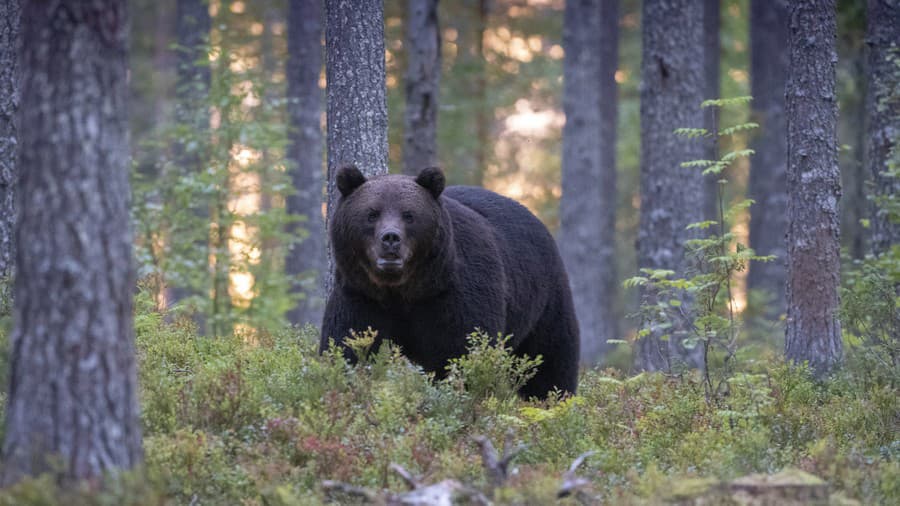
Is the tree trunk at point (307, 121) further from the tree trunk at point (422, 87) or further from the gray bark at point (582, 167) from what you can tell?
the gray bark at point (582, 167)

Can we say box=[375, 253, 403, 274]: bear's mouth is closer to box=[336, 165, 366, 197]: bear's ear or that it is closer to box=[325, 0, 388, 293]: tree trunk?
box=[336, 165, 366, 197]: bear's ear

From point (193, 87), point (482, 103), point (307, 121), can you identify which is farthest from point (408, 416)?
point (482, 103)

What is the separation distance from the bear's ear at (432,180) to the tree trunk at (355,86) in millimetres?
1283

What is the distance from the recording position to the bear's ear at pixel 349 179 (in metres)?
8.20

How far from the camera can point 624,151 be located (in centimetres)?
2945

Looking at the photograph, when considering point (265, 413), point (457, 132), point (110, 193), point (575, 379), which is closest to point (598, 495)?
point (265, 413)

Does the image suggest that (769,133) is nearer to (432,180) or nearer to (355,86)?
(355,86)

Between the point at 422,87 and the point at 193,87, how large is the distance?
4.41 meters

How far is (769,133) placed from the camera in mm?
22438

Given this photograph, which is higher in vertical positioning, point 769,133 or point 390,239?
point 769,133

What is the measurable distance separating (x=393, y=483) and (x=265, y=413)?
120 cm

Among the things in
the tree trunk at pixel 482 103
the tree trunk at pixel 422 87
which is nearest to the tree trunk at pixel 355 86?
the tree trunk at pixel 422 87

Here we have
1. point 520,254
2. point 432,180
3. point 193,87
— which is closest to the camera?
point 432,180

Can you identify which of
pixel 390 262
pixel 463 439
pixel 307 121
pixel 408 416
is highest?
pixel 307 121
